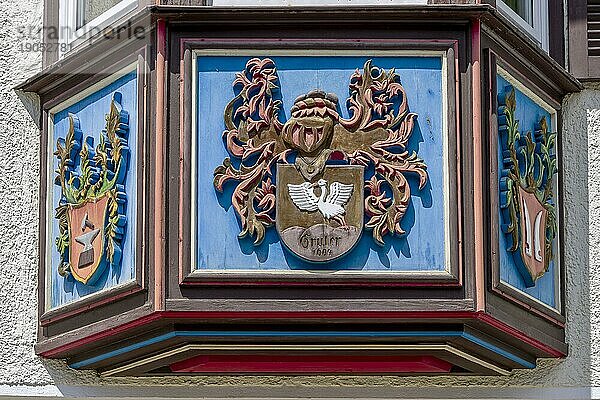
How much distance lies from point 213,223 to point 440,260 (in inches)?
41.0

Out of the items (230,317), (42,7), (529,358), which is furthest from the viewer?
(42,7)

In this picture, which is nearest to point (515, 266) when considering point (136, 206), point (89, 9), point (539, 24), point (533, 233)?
point (533, 233)

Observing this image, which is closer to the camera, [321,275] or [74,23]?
[321,275]

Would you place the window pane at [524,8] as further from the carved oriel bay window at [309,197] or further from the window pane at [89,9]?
the window pane at [89,9]

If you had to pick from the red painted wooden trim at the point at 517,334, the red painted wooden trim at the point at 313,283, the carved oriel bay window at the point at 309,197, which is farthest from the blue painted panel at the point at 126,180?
the red painted wooden trim at the point at 517,334

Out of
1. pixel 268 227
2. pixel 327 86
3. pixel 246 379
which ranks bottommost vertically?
pixel 246 379

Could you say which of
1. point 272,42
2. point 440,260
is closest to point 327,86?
point 272,42

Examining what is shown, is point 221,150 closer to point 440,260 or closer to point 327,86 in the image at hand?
point 327,86

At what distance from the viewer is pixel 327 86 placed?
29.0 ft

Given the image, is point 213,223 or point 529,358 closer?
point 213,223

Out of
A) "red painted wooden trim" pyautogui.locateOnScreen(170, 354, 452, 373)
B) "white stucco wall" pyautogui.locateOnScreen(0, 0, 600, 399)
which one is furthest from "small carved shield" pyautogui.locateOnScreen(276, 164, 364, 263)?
"white stucco wall" pyautogui.locateOnScreen(0, 0, 600, 399)

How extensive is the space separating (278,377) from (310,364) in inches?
12.3

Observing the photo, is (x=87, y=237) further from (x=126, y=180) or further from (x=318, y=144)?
(x=318, y=144)

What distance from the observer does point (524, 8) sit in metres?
9.78
